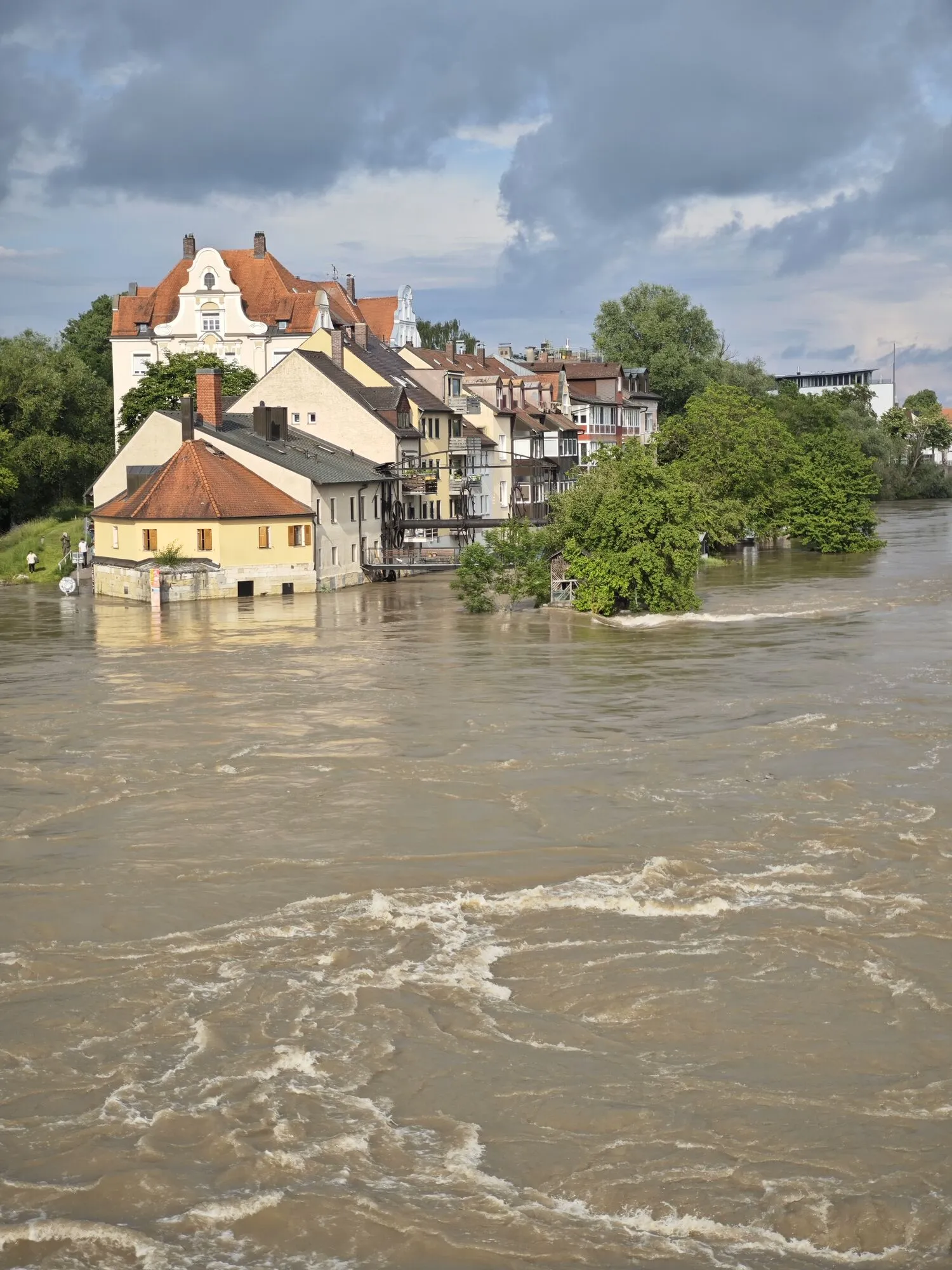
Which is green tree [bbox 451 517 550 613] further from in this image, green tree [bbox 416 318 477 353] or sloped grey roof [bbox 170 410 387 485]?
green tree [bbox 416 318 477 353]

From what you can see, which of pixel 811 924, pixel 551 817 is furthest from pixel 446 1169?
pixel 551 817

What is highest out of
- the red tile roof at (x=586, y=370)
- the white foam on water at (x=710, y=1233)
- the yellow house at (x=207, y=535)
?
the red tile roof at (x=586, y=370)

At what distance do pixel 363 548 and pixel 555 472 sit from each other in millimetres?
34668

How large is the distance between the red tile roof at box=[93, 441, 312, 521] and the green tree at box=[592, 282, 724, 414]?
72.3 meters

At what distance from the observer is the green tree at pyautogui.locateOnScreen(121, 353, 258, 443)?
257 ft

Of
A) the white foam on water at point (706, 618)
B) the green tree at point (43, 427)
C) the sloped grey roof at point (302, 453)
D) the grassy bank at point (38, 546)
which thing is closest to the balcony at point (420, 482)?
the sloped grey roof at point (302, 453)

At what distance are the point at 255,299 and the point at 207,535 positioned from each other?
4196 cm

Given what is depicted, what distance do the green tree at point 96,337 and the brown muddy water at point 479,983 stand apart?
265 feet

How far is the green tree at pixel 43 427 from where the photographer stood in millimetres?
76438

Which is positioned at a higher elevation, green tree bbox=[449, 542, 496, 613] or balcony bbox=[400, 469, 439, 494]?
balcony bbox=[400, 469, 439, 494]

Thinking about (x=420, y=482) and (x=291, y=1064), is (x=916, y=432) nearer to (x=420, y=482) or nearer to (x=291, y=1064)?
(x=420, y=482)

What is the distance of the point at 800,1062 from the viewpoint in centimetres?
1426

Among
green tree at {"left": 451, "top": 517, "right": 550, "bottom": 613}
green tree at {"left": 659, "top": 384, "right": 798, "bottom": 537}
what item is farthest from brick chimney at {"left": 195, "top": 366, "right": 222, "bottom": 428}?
green tree at {"left": 659, "top": 384, "right": 798, "bottom": 537}

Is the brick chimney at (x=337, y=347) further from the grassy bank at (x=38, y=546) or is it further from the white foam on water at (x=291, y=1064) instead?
the white foam on water at (x=291, y=1064)
